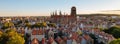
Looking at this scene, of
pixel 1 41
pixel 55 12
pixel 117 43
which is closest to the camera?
pixel 117 43

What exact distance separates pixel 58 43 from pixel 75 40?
2272 mm

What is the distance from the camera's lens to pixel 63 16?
99438 mm

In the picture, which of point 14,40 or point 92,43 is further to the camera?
point 92,43

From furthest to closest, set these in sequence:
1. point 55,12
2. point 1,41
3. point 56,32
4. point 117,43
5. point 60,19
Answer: point 55,12 → point 60,19 → point 56,32 → point 1,41 → point 117,43

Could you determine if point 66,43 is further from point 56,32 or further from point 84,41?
point 56,32

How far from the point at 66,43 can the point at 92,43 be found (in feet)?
16.2

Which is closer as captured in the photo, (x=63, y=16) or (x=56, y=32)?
(x=56, y=32)

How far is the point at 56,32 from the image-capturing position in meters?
54.3

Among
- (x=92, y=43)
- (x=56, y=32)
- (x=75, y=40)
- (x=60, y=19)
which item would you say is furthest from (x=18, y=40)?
(x=60, y=19)

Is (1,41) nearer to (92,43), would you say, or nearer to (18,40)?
(18,40)

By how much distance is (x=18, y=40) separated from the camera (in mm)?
34750

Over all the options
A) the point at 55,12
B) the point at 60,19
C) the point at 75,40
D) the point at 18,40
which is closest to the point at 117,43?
the point at 75,40

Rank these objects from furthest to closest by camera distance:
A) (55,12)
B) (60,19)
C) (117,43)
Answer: (55,12)
(60,19)
(117,43)

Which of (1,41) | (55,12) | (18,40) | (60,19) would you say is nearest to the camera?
(18,40)
